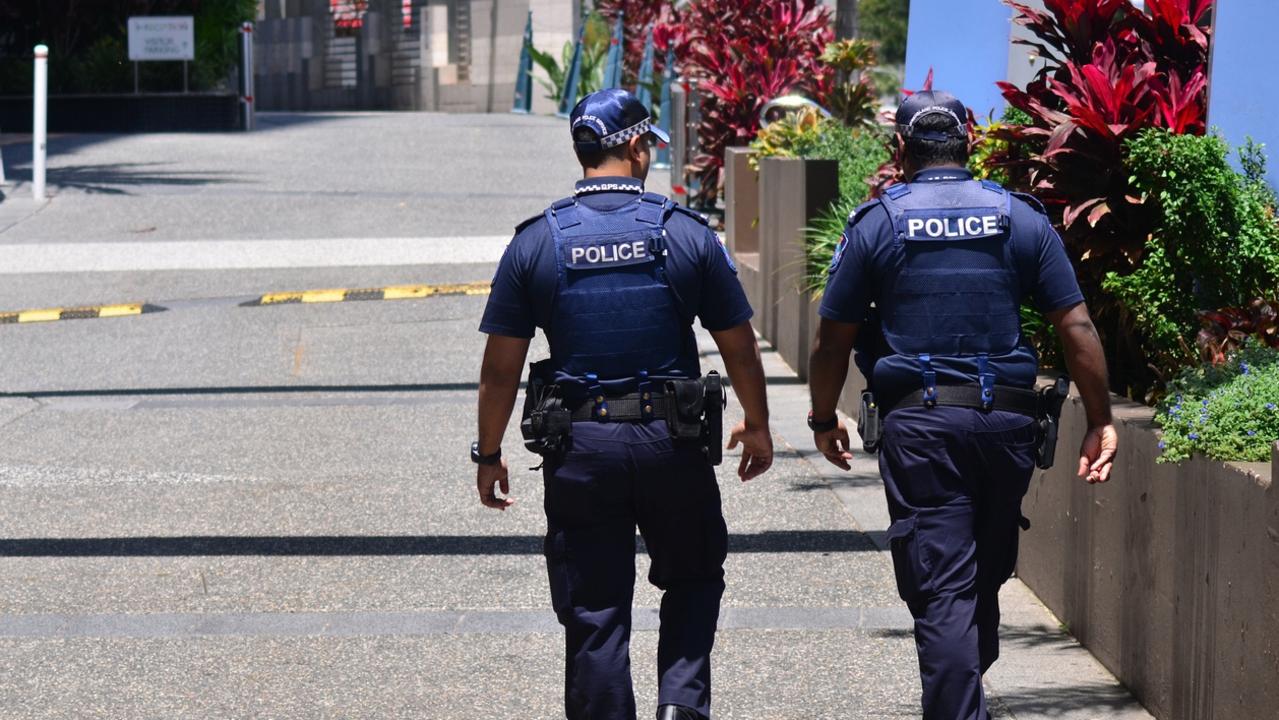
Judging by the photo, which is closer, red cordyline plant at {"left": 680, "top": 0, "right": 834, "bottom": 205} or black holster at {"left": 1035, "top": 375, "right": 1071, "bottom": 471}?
black holster at {"left": 1035, "top": 375, "right": 1071, "bottom": 471}

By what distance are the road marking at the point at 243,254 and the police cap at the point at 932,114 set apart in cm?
1298

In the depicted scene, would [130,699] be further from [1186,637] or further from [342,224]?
[342,224]

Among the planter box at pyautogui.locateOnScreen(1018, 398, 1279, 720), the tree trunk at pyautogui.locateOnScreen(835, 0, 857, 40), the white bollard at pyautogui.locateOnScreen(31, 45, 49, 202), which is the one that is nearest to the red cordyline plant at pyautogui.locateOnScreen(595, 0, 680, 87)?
the white bollard at pyautogui.locateOnScreen(31, 45, 49, 202)

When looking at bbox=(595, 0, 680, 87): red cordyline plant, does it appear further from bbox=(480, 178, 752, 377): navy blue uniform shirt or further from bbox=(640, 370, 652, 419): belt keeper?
bbox=(640, 370, 652, 419): belt keeper

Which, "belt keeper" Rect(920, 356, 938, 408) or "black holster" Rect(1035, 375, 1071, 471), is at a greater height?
"belt keeper" Rect(920, 356, 938, 408)

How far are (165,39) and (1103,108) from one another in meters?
27.2

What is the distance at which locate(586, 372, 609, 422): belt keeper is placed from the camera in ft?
14.8

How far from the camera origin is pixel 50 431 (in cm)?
1025

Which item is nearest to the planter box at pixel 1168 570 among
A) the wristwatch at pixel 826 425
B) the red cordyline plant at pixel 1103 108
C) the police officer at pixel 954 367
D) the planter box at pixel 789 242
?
the police officer at pixel 954 367

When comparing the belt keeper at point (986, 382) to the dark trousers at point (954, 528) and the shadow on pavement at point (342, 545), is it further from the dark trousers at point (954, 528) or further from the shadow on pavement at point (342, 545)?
the shadow on pavement at point (342, 545)

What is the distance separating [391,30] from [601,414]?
46706 millimetres

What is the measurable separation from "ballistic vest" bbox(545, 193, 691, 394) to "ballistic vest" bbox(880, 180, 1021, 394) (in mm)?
665

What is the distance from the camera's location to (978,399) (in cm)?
462

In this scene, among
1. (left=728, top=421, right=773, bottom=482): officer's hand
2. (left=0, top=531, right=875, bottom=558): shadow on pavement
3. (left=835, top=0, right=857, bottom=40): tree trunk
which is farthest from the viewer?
(left=835, top=0, right=857, bottom=40): tree trunk
